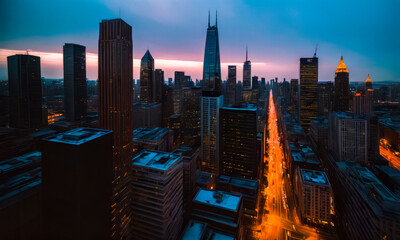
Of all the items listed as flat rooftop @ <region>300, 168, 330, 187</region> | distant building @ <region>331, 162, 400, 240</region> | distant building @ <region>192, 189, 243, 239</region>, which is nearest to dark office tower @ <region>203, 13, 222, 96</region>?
flat rooftop @ <region>300, 168, 330, 187</region>

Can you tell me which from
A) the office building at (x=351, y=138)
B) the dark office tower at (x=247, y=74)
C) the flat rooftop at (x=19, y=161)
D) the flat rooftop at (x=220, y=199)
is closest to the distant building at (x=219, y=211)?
the flat rooftop at (x=220, y=199)

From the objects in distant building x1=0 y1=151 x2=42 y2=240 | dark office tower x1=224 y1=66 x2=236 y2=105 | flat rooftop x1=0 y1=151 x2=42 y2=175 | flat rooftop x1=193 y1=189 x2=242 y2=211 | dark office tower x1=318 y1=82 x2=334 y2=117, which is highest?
dark office tower x1=224 y1=66 x2=236 y2=105

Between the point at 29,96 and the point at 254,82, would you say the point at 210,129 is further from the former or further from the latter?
the point at 254,82

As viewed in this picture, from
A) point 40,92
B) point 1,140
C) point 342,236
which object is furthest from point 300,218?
point 40,92

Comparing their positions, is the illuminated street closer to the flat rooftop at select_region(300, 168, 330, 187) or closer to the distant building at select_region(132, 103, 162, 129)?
the flat rooftop at select_region(300, 168, 330, 187)

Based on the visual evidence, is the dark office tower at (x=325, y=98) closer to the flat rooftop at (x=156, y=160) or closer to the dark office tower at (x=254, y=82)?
the dark office tower at (x=254, y=82)

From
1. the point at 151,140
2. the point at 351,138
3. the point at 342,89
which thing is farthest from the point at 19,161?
the point at 342,89
